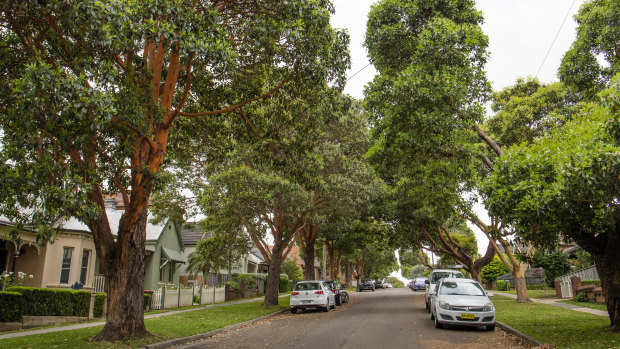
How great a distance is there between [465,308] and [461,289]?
4.15 feet

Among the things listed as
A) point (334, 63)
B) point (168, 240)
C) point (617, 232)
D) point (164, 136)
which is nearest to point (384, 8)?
point (334, 63)

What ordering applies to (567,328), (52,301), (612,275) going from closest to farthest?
(612,275) → (567,328) → (52,301)

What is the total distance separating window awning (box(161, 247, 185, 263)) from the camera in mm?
26688

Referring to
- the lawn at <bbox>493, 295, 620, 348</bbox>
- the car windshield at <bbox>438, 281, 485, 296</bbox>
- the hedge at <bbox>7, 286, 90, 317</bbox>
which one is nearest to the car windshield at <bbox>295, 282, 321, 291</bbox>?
the car windshield at <bbox>438, 281, 485, 296</bbox>

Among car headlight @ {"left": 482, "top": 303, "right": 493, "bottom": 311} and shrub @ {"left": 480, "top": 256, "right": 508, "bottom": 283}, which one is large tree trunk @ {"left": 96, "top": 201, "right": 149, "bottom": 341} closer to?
car headlight @ {"left": 482, "top": 303, "right": 493, "bottom": 311}

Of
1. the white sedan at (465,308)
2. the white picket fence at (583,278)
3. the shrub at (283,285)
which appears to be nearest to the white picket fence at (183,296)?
the white sedan at (465,308)

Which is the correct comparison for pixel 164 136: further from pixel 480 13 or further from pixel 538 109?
pixel 538 109

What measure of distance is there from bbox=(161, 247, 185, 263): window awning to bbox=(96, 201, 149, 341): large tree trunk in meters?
17.3

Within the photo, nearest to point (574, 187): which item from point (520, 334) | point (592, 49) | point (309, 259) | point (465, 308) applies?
point (520, 334)

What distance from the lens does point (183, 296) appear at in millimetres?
21547

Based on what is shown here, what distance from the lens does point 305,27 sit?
10.1m

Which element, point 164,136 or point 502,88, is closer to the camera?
point 164,136

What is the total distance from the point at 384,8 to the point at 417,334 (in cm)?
996

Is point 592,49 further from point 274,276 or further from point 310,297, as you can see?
point 274,276
